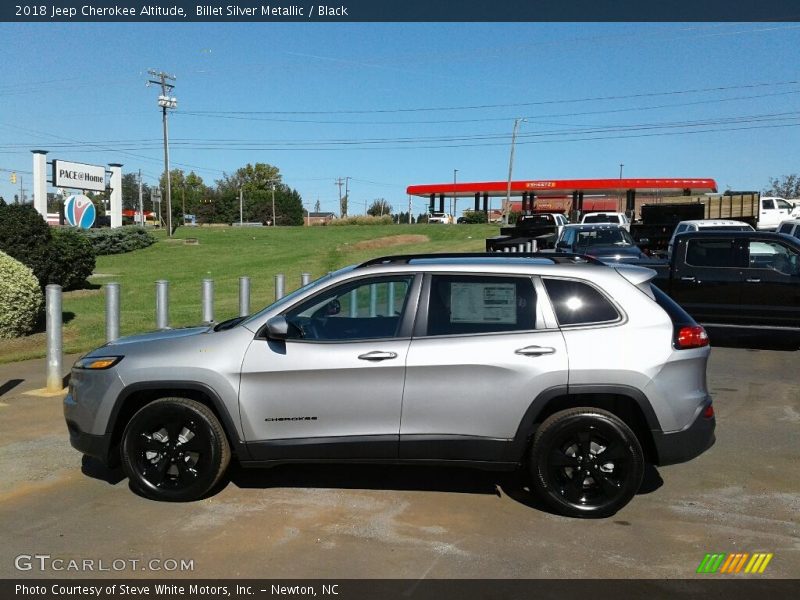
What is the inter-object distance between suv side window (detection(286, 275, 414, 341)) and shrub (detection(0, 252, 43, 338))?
24.7 feet

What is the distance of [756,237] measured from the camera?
11.1m

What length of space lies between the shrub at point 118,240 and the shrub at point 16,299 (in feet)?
77.3

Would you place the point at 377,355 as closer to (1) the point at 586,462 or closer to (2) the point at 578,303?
(2) the point at 578,303

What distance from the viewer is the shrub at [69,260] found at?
1717cm

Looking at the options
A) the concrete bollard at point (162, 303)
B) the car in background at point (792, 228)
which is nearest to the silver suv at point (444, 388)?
the concrete bollard at point (162, 303)

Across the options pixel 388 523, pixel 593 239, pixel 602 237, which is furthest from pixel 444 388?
pixel 602 237

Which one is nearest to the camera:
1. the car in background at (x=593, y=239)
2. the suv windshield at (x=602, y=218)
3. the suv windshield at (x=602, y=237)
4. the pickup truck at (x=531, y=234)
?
the car in background at (x=593, y=239)

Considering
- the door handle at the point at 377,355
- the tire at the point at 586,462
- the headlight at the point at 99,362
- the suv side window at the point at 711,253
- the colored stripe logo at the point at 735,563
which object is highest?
the suv side window at the point at 711,253

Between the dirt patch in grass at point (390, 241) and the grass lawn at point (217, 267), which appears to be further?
the dirt patch in grass at point (390, 241)

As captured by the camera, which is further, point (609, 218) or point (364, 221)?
point (364, 221)

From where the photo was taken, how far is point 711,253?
11.5 metres

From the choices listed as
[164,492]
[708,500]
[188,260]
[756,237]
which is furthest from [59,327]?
[188,260]

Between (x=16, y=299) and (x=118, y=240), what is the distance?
2678 centimetres

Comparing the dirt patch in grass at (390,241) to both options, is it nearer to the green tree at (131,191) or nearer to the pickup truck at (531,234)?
the pickup truck at (531,234)
